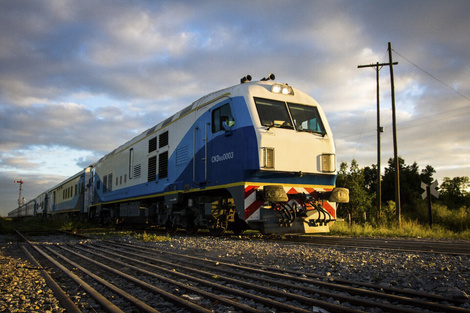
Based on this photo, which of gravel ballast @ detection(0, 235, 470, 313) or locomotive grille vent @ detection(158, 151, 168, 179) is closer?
gravel ballast @ detection(0, 235, 470, 313)

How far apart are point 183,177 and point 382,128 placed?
13.4 metres

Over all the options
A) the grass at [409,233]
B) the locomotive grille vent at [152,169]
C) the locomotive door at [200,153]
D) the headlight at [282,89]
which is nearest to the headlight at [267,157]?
the headlight at [282,89]

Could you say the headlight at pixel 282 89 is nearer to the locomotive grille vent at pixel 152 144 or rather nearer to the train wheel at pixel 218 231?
the train wheel at pixel 218 231

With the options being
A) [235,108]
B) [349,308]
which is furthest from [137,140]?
[349,308]

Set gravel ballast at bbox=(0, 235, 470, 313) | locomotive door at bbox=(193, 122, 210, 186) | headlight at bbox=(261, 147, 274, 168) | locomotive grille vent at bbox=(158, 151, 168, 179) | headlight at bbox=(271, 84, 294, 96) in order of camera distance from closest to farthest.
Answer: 1. gravel ballast at bbox=(0, 235, 470, 313)
2. headlight at bbox=(261, 147, 274, 168)
3. headlight at bbox=(271, 84, 294, 96)
4. locomotive door at bbox=(193, 122, 210, 186)
5. locomotive grille vent at bbox=(158, 151, 168, 179)

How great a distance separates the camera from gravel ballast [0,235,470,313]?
12.4 feet

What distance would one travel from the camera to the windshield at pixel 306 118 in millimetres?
9217

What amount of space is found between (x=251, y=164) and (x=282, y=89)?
231cm

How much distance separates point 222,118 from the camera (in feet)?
29.8

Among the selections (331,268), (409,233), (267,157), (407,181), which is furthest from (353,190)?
(407,181)

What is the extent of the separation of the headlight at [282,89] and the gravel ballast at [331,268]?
375 centimetres

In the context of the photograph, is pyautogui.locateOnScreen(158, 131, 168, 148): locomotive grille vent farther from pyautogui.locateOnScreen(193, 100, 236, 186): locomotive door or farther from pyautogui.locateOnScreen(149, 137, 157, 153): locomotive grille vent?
pyautogui.locateOnScreen(193, 100, 236, 186): locomotive door

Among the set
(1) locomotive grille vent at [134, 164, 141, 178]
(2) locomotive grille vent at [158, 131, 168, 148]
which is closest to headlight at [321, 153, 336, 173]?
(2) locomotive grille vent at [158, 131, 168, 148]

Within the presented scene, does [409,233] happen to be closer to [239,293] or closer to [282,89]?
[282,89]
